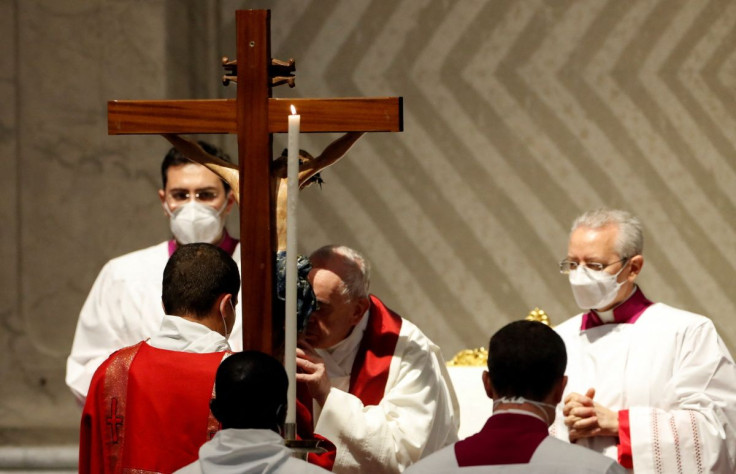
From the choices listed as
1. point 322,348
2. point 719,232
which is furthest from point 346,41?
point 322,348

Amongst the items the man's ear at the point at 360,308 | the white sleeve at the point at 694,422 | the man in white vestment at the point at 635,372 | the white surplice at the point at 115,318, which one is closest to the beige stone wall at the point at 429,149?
the white surplice at the point at 115,318

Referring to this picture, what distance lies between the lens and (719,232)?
6.48 metres

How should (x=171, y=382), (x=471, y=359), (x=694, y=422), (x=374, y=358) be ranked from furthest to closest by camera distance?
1. (x=471, y=359)
2. (x=694, y=422)
3. (x=374, y=358)
4. (x=171, y=382)

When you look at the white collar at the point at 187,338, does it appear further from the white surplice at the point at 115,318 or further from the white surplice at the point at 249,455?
the white surplice at the point at 115,318

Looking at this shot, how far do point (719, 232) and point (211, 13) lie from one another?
2973 mm

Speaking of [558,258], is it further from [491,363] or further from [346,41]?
[491,363]

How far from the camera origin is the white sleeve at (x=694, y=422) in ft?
15.1

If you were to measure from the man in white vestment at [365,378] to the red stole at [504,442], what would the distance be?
40.0 inches

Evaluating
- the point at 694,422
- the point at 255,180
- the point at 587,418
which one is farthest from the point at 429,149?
the point at 255,180

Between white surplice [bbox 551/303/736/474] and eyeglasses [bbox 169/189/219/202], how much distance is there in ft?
5.28

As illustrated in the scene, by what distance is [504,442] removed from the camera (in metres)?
2.84

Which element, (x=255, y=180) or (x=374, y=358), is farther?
(x=374, y=358)

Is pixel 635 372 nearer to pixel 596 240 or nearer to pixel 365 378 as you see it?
pixel 596 240

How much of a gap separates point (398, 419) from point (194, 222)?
1427 mm
